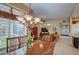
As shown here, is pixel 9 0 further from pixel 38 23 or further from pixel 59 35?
pixel 59 35

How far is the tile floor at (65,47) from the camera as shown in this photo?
7.36 feet

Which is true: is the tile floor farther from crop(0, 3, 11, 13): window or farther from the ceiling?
crop(0, 3, 11, 13): window

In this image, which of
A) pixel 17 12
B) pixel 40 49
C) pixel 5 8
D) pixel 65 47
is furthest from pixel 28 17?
pixel 65 47

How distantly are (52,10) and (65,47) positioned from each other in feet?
2.44

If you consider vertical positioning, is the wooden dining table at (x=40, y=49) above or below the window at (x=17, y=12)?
below

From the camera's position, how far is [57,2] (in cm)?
226

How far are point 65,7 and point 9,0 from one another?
1059mm

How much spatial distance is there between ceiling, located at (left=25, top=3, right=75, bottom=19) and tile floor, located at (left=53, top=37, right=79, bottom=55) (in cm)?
45

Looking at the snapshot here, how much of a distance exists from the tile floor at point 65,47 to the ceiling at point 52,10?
446 millimetres

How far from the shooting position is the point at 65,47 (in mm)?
2258

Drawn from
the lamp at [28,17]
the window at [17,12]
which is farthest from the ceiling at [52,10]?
the window at [17,12]

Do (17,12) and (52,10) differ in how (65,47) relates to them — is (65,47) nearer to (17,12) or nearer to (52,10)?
(52,10)

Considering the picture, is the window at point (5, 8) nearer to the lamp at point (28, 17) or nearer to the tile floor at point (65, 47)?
the lamp at point (28, 17)
